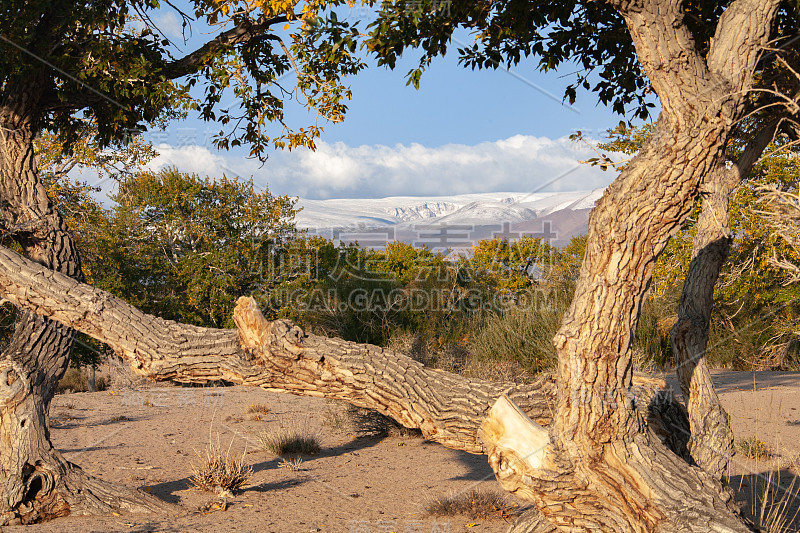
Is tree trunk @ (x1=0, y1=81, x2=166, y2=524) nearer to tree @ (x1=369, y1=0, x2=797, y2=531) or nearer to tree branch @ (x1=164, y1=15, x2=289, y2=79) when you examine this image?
tree branch @ (x1=164, y1=15, x2=289, y2=79)

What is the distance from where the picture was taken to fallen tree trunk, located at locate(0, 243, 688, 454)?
3.90 metres

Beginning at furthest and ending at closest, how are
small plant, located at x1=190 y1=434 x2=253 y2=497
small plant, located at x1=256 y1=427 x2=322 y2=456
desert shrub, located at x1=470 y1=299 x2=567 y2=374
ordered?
desert shrub, located at x1=470 y1=299 x2=567 y2=374 → small plant, located at x1=256 y1=427 x2=322 y2=456 → small plant, located at x1=190 y1=434 x2=253 y2=497

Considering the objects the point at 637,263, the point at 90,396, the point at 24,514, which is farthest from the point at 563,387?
the point at 90,396

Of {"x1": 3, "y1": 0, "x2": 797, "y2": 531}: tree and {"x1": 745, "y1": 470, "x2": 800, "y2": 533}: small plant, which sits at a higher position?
{"x1": 3, "y1": 0, "x2": 797, "y2": 531}: tree

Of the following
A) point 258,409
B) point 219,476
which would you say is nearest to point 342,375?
point 219,476

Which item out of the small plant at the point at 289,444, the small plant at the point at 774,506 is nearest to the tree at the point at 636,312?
the small plant at the point at 774,506

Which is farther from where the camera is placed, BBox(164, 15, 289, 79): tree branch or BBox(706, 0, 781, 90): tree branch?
BBox(164, 15, 289, 79): tree branch

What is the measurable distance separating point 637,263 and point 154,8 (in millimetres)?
5239

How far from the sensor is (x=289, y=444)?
6.98 meters

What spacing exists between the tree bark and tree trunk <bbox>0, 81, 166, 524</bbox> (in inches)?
154

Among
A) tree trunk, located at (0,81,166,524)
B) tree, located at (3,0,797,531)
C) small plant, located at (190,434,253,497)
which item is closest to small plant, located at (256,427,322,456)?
small plant, located at (190,434,253,497)

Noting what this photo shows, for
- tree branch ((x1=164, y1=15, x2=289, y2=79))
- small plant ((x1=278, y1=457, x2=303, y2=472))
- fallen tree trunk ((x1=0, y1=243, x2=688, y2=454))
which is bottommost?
small plant ((x1=278, y1=457, x2=303, y2=472))

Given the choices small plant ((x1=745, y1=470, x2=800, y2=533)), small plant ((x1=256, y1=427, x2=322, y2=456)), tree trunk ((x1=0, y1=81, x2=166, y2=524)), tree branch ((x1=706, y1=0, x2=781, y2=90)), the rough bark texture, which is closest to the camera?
the rough bark texture

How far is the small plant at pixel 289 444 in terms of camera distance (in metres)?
6.95
